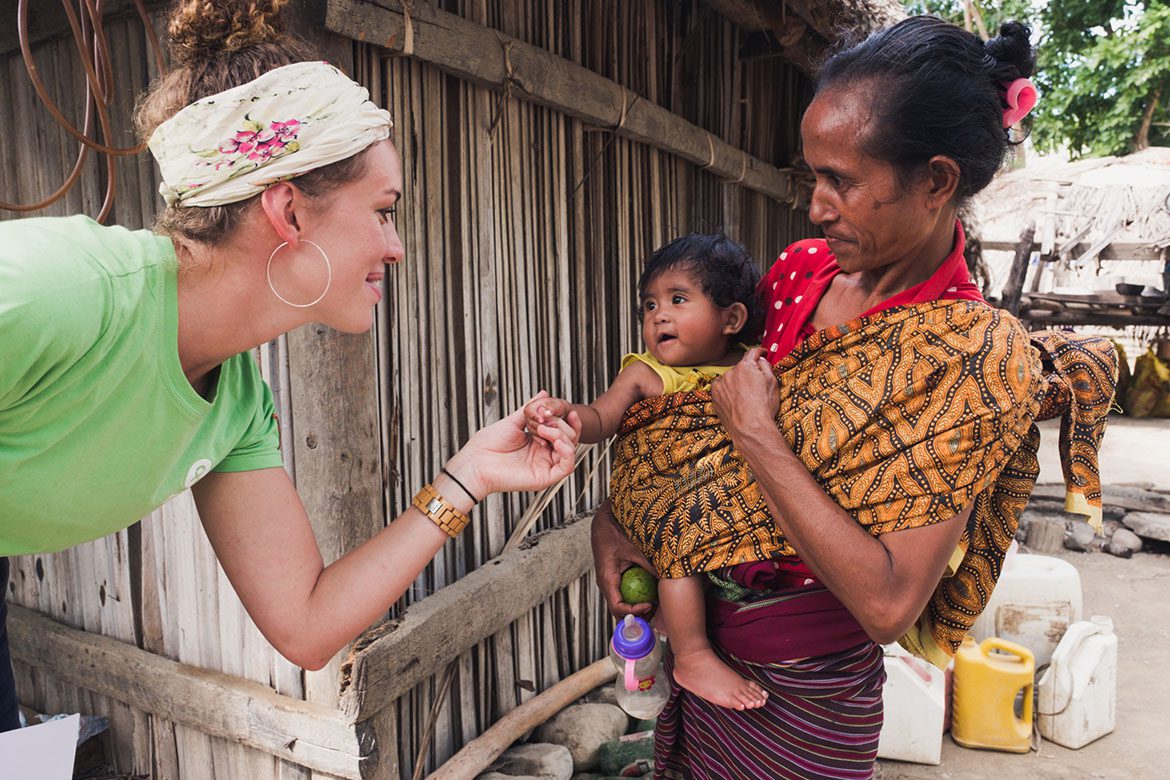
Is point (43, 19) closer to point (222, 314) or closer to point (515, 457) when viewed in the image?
point (222, 314)

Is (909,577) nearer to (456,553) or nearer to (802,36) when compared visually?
(456,553)

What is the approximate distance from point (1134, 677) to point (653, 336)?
488cm

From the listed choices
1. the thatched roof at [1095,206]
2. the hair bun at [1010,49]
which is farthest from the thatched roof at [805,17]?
the thatched roof at [1095,206]

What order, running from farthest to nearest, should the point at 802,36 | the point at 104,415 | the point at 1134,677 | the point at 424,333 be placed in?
the point at 1134,677
the point at 802,36
the point at 424,333
the point at 104,415

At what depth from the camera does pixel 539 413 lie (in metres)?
1.88

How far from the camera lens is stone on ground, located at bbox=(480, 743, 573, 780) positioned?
3.30 metres

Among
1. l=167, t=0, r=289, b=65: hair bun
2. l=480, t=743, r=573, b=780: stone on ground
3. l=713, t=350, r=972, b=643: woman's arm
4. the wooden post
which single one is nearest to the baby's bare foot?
l=713, t=350, r=972, b=643: woman's arm

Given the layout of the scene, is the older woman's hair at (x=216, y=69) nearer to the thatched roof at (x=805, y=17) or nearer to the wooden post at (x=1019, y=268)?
the thatched roof at (x=805, y=17)

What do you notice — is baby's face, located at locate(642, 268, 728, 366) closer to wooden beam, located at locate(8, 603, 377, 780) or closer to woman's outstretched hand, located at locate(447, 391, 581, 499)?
woman's outstretched hand, located at locate(447, 391, 581, 499)

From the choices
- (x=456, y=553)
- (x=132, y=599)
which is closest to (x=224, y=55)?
(x=456, y=553)

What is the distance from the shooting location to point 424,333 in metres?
2.91

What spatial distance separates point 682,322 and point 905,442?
812 millimetres

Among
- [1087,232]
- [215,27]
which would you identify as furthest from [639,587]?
[1087,232]

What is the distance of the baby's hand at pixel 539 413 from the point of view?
1875 millimetres
